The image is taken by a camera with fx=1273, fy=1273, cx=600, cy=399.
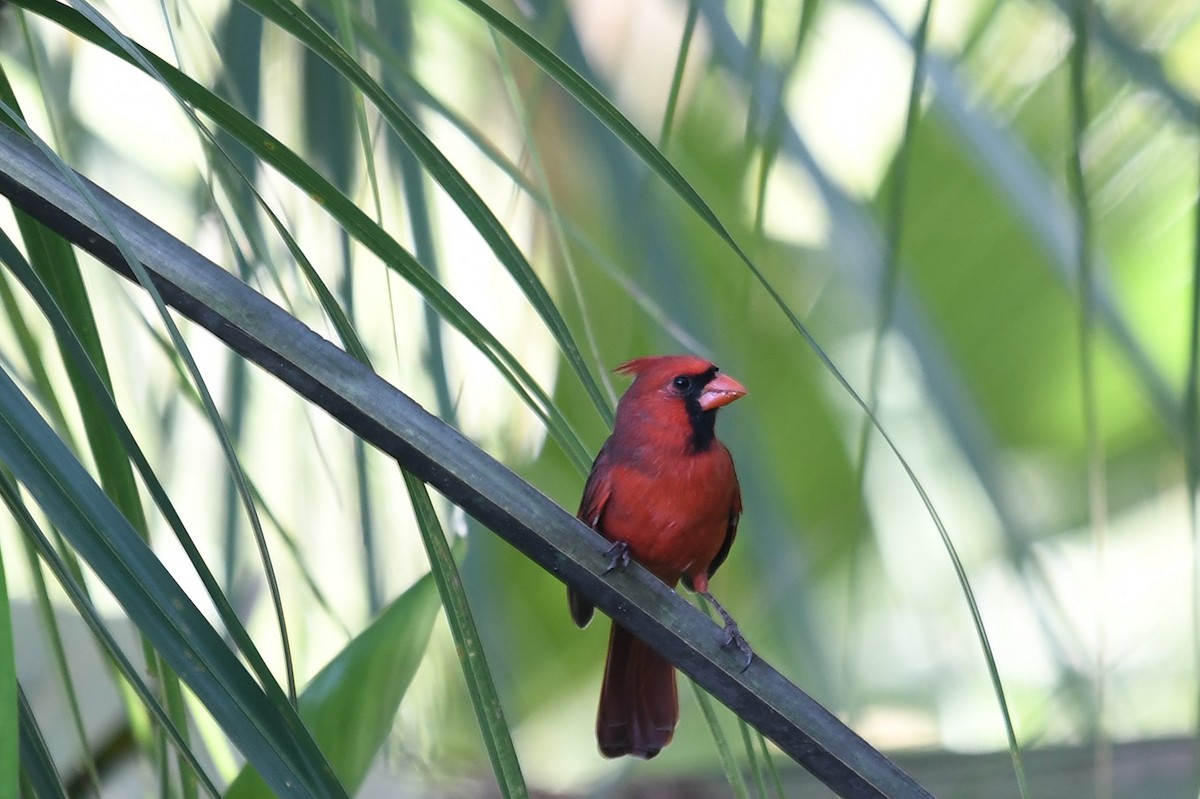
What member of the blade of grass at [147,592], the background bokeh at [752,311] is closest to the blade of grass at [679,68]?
the background bokeh at [752,311]

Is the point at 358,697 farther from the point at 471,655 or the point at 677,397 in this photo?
the point at 677,397

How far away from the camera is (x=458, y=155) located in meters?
1.63

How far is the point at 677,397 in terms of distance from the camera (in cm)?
158

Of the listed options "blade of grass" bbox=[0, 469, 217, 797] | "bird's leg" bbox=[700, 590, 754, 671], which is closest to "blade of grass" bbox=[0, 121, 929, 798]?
"bird's leg" bbox=[700, 590, 754, 671]

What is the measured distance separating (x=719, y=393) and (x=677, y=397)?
0.05 m

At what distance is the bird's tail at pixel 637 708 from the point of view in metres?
1.49

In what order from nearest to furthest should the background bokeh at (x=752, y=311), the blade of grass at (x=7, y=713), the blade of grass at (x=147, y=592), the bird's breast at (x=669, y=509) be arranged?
the blade of grass at (x=7, y=713) < the blade of grass at (x=147, y=592) < the background bokeh at (x=752, y=311) < the bird's breast at (x=669, y=509)

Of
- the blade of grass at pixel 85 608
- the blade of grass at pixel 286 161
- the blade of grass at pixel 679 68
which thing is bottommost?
the blade of grass at pixel 85 608

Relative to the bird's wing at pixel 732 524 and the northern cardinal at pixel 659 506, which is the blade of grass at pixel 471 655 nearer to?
the northern cardinal at pixel 659 506

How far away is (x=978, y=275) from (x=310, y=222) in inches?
69.5

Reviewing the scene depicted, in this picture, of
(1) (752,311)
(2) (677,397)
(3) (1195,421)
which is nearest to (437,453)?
(3) (1195,421)

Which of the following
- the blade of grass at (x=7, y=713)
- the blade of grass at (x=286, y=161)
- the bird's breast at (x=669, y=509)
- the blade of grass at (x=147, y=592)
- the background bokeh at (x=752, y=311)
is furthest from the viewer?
the bird's breast at (x=669, y=509)

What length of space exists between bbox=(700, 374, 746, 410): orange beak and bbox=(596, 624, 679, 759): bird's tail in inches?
12.0

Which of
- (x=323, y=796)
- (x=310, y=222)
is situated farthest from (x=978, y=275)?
(x=323, y=796)
